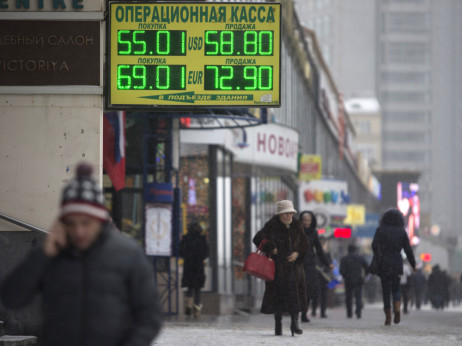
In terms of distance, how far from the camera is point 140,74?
44.8ft

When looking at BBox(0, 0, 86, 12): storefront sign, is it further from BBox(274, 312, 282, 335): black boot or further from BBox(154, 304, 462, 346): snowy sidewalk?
BBox(274, 312, 282, 335): black boot

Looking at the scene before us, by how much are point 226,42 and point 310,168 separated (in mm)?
24032

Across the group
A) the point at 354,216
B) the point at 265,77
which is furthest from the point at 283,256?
the point at 354,216

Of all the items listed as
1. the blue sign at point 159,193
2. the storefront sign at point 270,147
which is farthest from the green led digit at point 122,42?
the storefront sign at point 270,147

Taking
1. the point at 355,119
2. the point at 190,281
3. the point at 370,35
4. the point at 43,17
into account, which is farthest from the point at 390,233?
the point at 370,35

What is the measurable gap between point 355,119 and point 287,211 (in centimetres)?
12727

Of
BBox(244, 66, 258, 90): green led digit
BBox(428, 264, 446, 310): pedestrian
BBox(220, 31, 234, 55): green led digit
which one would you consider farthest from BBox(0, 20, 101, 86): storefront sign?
BBox(428, 264, 446, 310): pedestrian

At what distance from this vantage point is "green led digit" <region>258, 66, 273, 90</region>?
45.2ft

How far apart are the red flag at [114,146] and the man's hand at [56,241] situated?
12.1m

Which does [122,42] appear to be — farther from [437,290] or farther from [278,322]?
[437,290]

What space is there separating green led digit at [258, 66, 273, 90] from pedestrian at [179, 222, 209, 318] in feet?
19.8

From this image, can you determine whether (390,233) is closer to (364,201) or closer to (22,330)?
(22,330)

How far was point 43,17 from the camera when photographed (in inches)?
503

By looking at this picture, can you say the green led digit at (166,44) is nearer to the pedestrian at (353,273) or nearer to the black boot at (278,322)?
the black boot at (278,322)
